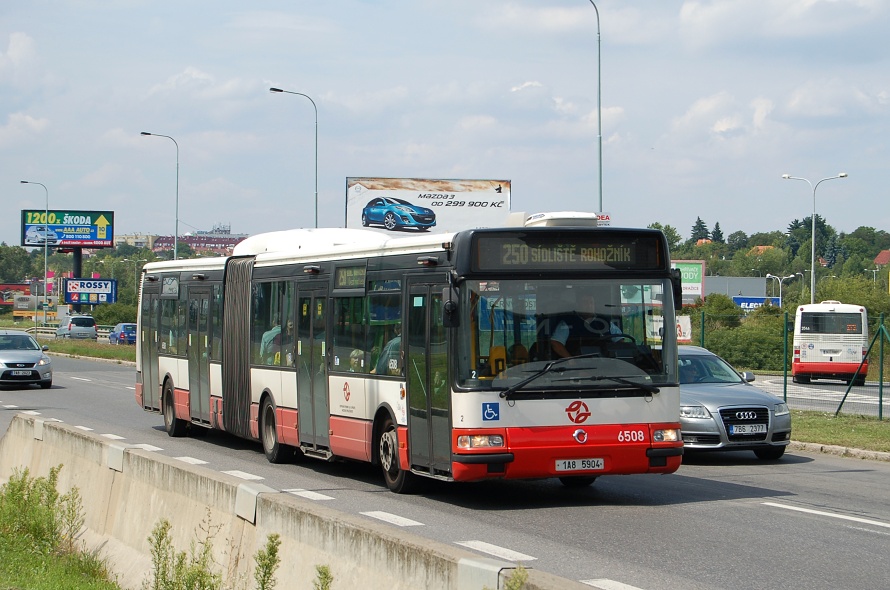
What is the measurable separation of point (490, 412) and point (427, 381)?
934mm

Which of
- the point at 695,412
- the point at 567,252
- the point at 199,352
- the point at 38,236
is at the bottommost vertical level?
the point at 695,412

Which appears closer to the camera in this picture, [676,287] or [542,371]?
[542,371]

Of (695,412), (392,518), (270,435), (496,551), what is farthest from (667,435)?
(270,435)

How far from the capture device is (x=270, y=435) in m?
17.4

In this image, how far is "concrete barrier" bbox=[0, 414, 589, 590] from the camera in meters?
6.28

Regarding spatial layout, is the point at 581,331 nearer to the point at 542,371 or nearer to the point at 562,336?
the point at 562,336

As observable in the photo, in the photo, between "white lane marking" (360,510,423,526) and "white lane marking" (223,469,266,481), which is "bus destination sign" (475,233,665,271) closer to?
"white lane marking" (360,510,423,526)

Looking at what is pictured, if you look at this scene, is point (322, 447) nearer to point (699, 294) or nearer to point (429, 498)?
point (429, 498)

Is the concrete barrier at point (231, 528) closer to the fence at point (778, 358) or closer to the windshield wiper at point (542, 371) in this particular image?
the windshield wiper at point (542, 371)

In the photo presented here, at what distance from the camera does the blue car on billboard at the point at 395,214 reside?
58500mm

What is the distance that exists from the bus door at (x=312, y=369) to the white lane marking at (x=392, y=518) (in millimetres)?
3637

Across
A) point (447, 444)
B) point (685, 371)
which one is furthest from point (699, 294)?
point (447, 444)

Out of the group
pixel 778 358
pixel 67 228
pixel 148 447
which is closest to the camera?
pixel 148 447

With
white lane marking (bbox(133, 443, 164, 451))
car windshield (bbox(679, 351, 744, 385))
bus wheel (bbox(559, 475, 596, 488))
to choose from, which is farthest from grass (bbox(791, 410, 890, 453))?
white lane marking (bbox(133, 443, 164, 451))
